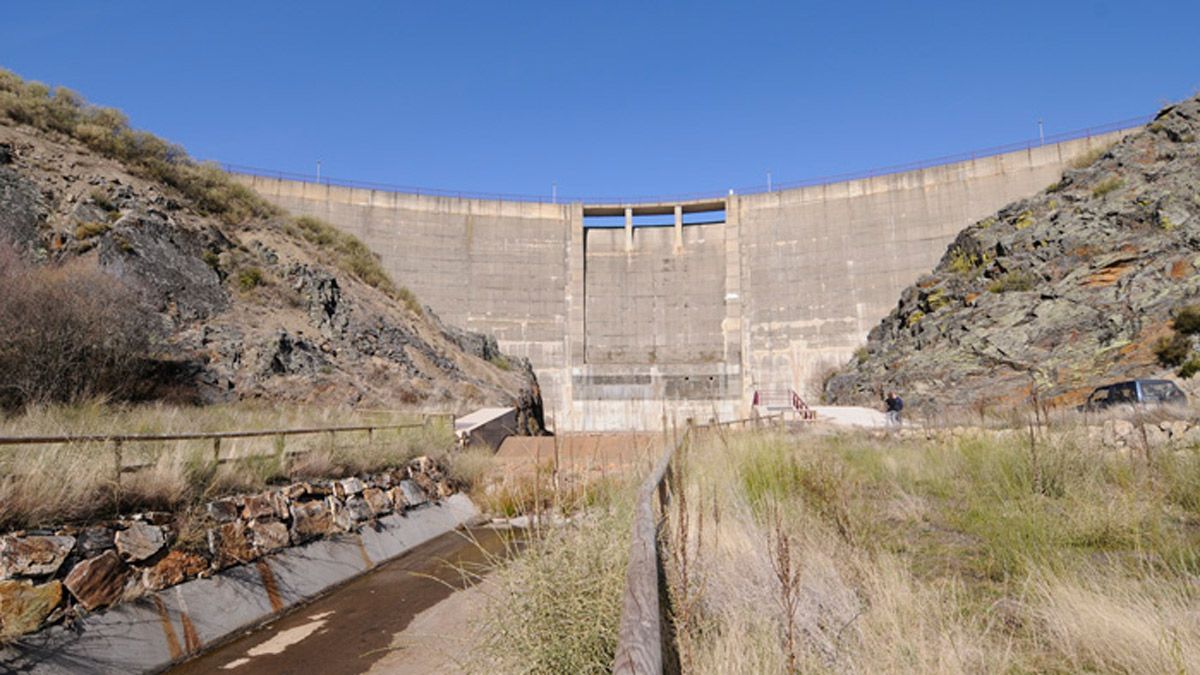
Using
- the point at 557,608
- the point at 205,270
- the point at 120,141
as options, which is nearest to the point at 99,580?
the point at 557,608

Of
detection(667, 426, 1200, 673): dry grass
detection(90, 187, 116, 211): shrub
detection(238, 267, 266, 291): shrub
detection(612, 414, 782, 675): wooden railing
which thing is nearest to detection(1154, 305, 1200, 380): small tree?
detection(667, 426, 1200, 673): dry grass

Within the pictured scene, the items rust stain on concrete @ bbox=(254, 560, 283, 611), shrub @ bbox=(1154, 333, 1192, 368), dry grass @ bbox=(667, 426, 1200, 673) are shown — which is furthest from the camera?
shrub @ bbox=(1154, 333, 1192, 368)

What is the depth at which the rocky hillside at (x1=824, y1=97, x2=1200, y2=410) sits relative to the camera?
20.1 m

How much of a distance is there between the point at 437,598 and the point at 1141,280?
23039mm

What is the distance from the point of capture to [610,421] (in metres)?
41.8

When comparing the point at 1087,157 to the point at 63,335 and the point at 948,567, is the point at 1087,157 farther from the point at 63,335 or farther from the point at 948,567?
the point at 63,335

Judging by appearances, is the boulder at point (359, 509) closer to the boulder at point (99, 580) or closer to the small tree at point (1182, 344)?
the boulder at point (99, 580)

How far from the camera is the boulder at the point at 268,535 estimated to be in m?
7.33

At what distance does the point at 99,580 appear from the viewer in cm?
531

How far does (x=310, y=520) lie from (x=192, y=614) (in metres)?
2.51

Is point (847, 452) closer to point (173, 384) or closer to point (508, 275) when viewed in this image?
point (173, 384)

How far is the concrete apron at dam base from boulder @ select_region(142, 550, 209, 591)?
0.07m

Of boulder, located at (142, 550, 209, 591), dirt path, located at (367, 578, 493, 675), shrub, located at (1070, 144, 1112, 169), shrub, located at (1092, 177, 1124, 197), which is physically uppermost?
shrub, located at (1070, 144, 1112, 169)

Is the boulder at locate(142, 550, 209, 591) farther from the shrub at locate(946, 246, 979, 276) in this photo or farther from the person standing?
the shrub at locate(946, 246, 979, 276)
